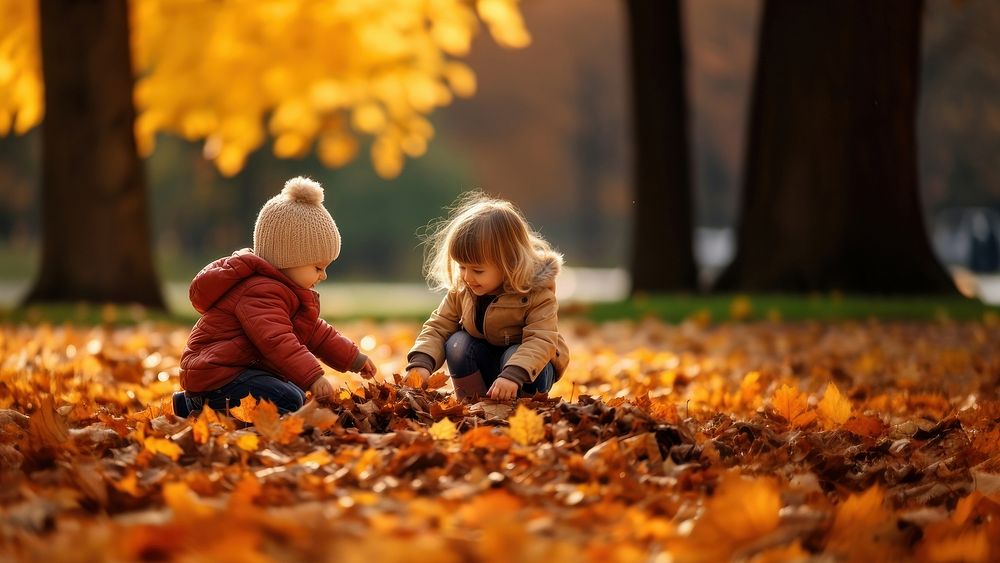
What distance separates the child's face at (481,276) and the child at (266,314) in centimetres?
49

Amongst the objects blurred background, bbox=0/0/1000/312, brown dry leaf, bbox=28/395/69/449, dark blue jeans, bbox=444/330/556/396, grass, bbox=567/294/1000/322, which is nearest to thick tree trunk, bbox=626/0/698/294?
grass, bbox=567/294/1000/322

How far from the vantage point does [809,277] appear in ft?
35.7

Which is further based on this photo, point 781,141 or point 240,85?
point 240,85

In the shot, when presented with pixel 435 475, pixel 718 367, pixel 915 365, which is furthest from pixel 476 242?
pixel 915 365

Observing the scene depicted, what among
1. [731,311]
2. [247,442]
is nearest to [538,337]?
[247,442]

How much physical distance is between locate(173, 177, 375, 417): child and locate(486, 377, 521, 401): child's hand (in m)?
0.45

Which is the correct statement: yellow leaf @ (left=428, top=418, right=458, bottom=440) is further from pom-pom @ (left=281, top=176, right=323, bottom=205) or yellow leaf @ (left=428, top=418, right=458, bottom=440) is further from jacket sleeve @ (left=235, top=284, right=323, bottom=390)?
pom-pom @ (left=281, top=176, right=323, bottom=205)

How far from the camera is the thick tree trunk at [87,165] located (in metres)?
10.9

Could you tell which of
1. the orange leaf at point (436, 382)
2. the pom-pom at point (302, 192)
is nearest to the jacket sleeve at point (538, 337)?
the orange leaf at point (436, 382)

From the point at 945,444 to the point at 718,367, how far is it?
2.60 meters

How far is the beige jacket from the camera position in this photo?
4316 millimetres

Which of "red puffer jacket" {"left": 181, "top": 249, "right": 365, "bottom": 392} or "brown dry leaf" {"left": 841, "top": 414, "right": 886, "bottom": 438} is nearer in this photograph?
"brown dry leaf" {"left": 841, "top": 414, "right": 886, "bottom": 438}

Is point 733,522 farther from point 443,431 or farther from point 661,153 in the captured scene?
point 661,153

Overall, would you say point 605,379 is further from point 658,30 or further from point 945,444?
point 658,30
